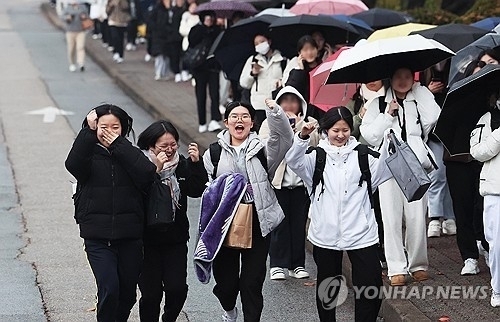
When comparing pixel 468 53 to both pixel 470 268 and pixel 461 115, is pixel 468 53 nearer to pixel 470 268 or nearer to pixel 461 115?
pixel 461 115

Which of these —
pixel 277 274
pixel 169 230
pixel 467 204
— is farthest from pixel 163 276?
pixel 467 204

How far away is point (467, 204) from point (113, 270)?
3721mm

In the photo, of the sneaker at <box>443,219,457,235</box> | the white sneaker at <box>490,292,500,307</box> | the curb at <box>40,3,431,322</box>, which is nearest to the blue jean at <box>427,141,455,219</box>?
the sneaker at <box>443,219,457,235</box>

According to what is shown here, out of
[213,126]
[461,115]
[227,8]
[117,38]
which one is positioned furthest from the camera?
[117,38]

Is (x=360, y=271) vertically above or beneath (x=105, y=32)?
above

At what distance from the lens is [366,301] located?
789 centimetres

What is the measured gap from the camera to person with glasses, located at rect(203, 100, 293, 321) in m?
7.86

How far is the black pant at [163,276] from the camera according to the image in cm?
779

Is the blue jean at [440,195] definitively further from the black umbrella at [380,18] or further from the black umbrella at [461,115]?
the black umbrella at [380,18]

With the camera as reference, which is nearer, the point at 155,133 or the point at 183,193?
the point at 155,133

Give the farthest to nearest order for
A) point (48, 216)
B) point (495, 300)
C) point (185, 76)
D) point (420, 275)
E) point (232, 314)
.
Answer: point (185, 76) → point (48, 216) → point (420, 275) → point (495, 300) → point (232, 314)

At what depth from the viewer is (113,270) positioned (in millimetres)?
7492

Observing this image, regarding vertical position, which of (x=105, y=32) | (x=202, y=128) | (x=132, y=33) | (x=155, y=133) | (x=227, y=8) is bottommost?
(x=105, y=32)

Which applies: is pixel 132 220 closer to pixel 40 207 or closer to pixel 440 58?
pixel 440 58
